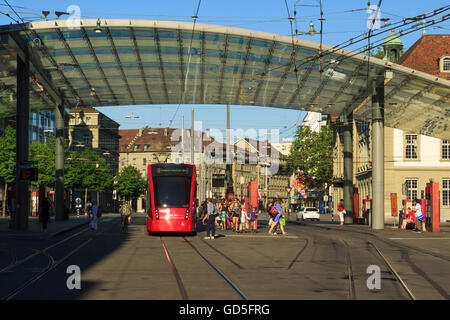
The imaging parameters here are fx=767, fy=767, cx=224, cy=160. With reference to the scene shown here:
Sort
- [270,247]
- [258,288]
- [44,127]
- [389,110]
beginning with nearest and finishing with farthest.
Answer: [258,288]
[270,247]
[389,110]
[44,127]

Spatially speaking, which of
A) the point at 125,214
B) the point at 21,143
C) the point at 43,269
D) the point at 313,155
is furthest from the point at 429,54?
the point at 43,269

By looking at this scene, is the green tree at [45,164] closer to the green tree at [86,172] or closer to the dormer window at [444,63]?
the green tree at [86,172]

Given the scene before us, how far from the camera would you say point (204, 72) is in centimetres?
4506

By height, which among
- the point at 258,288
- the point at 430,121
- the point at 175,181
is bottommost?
the point at 258,288

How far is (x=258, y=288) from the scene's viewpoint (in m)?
12.7

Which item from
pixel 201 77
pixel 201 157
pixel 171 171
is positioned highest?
pixel 201 157

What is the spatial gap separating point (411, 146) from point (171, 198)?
116 feet

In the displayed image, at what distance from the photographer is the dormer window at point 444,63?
222ft

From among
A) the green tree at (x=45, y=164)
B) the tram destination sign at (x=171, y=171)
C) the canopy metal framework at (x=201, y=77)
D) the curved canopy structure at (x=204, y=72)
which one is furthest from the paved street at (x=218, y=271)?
the green tree at (x=45, y=164)

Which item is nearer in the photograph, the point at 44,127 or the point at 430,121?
the point at 430,121

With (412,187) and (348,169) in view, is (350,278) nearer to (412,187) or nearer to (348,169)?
(348,169)
